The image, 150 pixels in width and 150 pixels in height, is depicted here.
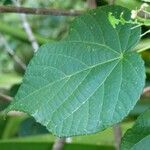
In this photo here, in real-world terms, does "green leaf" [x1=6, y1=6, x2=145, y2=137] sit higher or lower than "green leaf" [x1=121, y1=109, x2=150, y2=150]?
higher

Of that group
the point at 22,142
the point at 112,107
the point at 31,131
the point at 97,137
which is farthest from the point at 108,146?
the point at 112,107

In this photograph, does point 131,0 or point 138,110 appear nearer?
point 131,0

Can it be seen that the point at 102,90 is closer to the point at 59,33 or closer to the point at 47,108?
the point at 47,108

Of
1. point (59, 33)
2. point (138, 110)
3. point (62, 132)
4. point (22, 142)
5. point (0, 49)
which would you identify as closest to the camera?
point (62, 132)

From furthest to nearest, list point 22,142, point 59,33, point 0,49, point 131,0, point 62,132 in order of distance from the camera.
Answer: point 0,49 → point 59,33 → point 22,142 → point 131,0 → point 62,132
